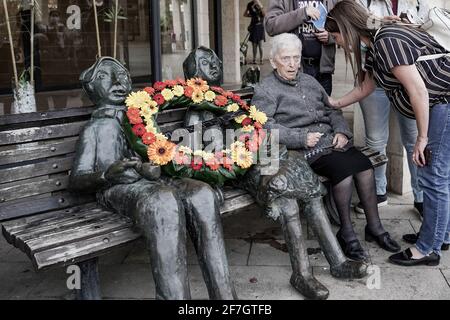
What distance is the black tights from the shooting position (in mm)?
3693

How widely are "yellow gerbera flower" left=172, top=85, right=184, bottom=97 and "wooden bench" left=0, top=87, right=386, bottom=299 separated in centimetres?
54

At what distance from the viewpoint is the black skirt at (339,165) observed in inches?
145

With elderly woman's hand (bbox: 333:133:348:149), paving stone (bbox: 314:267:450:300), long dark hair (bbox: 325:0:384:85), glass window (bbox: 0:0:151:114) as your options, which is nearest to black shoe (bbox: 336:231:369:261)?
paving stone (bbox: 314:267:450:300)

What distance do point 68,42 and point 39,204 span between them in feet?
29.7

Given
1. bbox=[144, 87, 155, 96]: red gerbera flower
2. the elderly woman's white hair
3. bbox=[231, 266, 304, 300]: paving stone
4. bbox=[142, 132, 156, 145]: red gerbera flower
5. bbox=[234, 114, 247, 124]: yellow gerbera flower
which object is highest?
the elderly woman's white hair

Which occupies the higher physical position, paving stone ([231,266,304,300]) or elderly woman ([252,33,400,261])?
elderly woman ([252,33,400,261])

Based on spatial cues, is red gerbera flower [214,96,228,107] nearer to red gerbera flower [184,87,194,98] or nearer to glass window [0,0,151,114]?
red gerbera flower [184,87,194,98]

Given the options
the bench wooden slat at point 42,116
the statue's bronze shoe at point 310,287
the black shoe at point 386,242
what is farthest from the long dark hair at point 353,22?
the bench wooden slat at point 42,116

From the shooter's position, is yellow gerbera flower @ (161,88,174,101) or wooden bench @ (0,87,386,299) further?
yellow gerbera flower @ (161,88,174,101)

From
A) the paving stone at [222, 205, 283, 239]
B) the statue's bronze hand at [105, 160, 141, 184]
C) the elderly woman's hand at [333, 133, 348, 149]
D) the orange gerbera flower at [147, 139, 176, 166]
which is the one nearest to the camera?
the statue's bronze hand at [105, 160, 141, 184]

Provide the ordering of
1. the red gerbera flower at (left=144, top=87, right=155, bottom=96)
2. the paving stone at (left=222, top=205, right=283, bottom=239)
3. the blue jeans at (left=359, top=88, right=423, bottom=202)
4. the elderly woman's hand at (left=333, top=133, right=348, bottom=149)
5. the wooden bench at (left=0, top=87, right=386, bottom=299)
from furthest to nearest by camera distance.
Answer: the blue jeans at (left=359, top=88, right=423, bottom=202) < the paving stone at (left=222, top=205, right=283, bottom=239) < the elderly woman's hand at (left=333, top=133, right=348, bottom=149) < the red gerbera flower at (left=144, top=87, right=155, bottom=96) < the wooden bench at (left=0, top=87, right=386, bottom=299)

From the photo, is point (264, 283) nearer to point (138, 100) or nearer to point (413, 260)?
point (413, 260)
